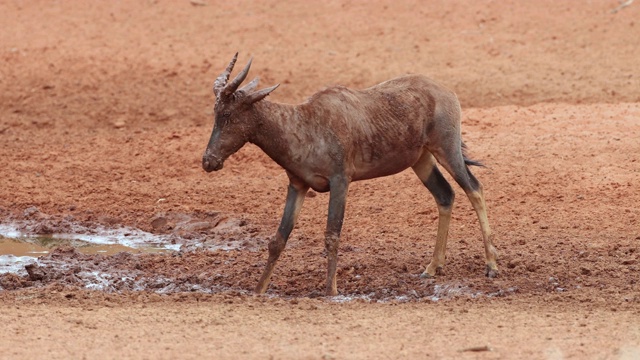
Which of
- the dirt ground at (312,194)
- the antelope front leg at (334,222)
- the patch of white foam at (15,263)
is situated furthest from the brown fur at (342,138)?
the patch of white foam at (15,263)

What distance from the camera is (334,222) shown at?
10516 millimetres

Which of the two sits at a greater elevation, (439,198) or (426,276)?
(439,198)

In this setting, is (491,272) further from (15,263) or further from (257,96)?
(15,263)

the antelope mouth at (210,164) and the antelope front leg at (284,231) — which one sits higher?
the antelope mouth at (210,164)

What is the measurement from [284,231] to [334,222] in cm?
46

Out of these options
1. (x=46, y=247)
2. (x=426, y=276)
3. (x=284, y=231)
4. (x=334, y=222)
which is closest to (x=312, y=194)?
(x=46, y=247)

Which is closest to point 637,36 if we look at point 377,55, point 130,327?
point 377,55

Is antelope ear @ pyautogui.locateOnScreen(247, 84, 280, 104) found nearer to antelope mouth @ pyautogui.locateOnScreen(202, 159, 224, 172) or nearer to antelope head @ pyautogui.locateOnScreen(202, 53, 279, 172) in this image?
antelope head @ pyautogui.locateOnScreen(202, 53, 279, 172)

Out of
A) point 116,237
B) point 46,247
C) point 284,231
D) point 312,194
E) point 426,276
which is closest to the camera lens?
point 284,231

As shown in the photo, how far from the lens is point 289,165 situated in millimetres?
10461

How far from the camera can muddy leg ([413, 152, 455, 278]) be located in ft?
36.6

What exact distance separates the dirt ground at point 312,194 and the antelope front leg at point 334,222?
19 centimetres

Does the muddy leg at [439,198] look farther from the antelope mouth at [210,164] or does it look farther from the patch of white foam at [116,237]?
the patch of white foam at [116,237]

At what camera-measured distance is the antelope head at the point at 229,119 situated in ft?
33.5
